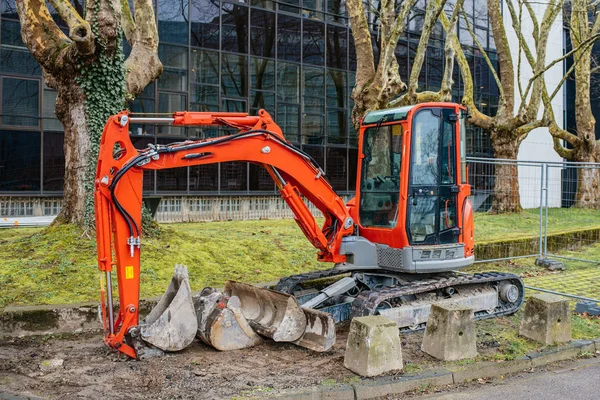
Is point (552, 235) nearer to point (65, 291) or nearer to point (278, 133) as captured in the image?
point (278, 133)

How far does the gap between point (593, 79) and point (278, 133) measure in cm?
3149

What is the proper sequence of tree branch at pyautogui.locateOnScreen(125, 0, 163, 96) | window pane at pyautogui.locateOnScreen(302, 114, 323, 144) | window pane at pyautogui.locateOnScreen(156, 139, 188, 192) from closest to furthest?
tree branch at pyautogui.locateOnScreen(125, 0, 163, 96), window pane at pyautogui.locateOnScreen(156, 139, 188, 192), window pane at pyautogui.locateOnScreen(302, 114, 323, 144)

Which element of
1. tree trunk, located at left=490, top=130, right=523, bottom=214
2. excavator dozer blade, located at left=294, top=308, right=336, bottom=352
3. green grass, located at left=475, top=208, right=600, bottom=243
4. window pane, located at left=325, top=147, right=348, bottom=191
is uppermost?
window pane, located at left=325, top=147, right=348, bottom=191

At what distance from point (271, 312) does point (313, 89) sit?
16245 mm

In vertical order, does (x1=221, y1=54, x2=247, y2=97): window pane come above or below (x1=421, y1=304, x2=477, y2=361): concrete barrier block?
above

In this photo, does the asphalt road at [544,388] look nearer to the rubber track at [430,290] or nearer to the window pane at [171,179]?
the rubber track at [430,290]

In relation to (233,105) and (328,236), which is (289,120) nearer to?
(233,105)

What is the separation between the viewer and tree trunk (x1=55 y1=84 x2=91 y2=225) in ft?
34.7

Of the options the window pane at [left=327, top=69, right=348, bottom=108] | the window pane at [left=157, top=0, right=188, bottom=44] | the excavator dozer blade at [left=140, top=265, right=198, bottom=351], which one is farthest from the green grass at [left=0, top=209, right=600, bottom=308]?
the window pane at [left=327, top=69, right=348, bottom=108]

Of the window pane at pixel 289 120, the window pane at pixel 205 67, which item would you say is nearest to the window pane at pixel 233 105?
the window pane at pixel 205 67

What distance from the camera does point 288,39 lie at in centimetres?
2205

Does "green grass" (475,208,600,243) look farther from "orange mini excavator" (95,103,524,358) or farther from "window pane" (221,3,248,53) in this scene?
"window pane" (221,3,248,53)

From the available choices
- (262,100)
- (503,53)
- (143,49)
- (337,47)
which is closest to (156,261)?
(143,49)

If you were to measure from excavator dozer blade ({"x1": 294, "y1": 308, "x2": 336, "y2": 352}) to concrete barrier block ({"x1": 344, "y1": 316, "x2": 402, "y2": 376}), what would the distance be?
0.47m
